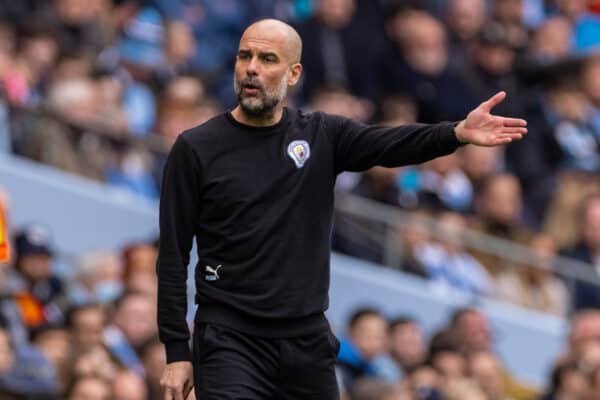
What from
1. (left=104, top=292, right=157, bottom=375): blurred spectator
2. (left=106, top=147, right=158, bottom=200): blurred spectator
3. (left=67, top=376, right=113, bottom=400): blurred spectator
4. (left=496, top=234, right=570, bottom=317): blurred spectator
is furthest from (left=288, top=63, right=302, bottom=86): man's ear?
(left=496, top=234, right=570, bottom=317): blurred spectator

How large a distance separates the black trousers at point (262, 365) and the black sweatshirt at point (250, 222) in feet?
0.16

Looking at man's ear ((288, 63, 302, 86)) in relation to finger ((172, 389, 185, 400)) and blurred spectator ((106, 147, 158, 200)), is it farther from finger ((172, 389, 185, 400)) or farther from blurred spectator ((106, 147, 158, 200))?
blurred spectator ((106, 147, 158, 200))

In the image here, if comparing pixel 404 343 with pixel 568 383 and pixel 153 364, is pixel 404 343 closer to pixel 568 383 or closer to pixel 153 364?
pixel 568 383

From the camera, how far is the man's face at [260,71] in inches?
301

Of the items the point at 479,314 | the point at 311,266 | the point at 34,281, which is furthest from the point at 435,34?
the point at 311,266

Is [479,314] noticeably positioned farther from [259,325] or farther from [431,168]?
[259,325]

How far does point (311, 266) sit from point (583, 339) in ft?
21.2

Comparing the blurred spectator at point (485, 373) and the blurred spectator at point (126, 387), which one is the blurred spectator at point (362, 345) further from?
the blurred spectator at point (126, 387)

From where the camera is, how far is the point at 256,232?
769 centimetres

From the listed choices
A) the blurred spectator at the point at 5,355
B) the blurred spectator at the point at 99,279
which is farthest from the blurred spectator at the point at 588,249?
the blurred spectator at the point at 5,355

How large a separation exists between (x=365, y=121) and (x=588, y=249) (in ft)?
6.94

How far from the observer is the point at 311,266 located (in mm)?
7785

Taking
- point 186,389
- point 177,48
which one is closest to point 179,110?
point 177,48

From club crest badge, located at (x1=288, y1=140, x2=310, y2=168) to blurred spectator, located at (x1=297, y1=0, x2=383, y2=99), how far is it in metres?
8.33
